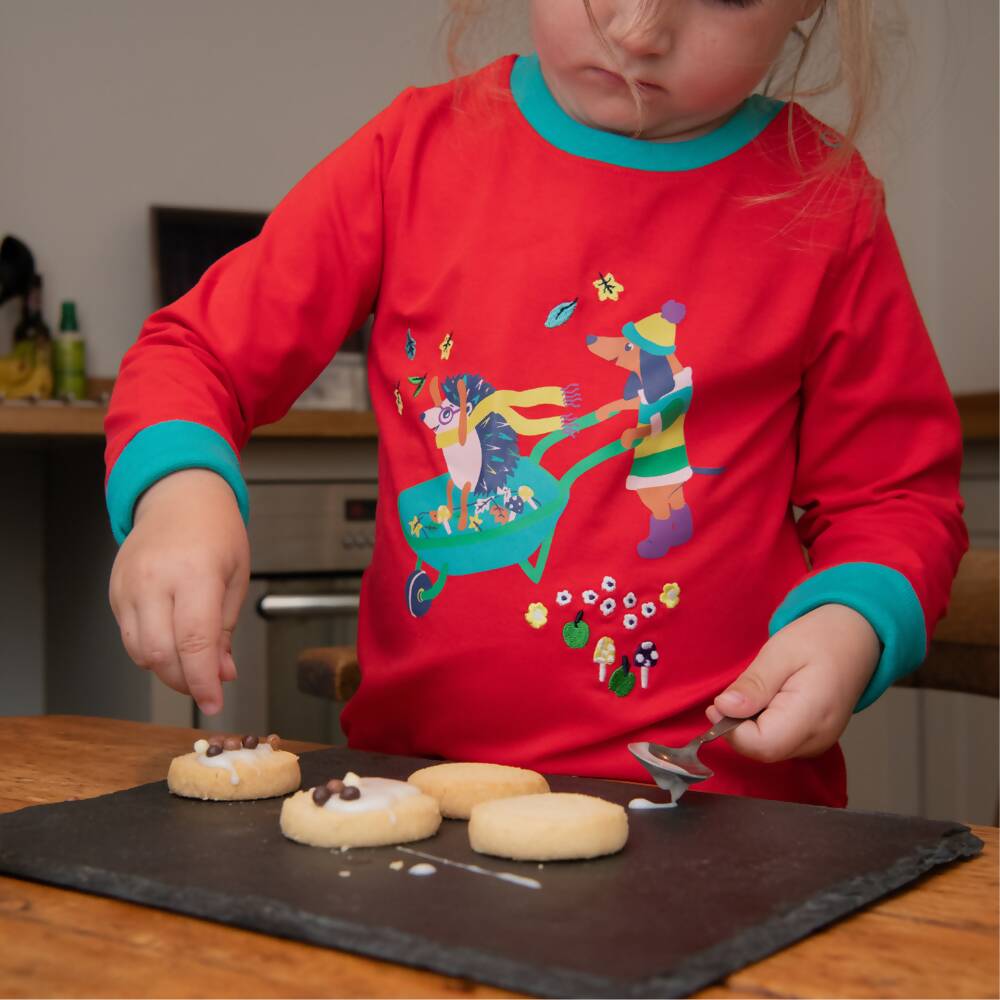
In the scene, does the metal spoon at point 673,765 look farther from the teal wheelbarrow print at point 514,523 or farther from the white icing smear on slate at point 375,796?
the teal wheelbarrow print at point 514,523

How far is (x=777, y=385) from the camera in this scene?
91cm

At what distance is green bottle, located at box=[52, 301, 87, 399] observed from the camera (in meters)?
2.43

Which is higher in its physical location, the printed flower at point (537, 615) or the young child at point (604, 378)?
the young child at point (604, 378)

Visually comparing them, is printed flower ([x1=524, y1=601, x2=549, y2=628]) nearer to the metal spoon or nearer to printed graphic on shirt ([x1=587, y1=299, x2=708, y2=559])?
printed graphic on shirt ([x1=587, y1=299, x2=708, y2=559])

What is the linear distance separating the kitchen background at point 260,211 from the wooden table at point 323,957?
63.0 inches

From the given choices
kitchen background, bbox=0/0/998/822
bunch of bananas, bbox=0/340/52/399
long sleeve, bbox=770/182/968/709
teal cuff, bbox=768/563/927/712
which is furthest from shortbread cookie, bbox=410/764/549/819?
bunch of bananas, bbox=0/340/52/399

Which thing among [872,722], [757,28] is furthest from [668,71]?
[872,722]

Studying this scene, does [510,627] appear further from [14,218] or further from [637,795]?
[14,218]

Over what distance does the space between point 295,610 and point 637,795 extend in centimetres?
153

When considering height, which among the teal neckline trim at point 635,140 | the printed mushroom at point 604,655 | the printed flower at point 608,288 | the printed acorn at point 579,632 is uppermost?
the teal neckline trim at point 635,140

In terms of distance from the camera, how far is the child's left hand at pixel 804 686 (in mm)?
670

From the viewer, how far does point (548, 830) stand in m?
0.49

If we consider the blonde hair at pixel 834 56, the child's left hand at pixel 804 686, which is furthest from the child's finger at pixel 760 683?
the blonde hair at pixel 834 56

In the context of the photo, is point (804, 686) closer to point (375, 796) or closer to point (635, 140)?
point (375, 796)
